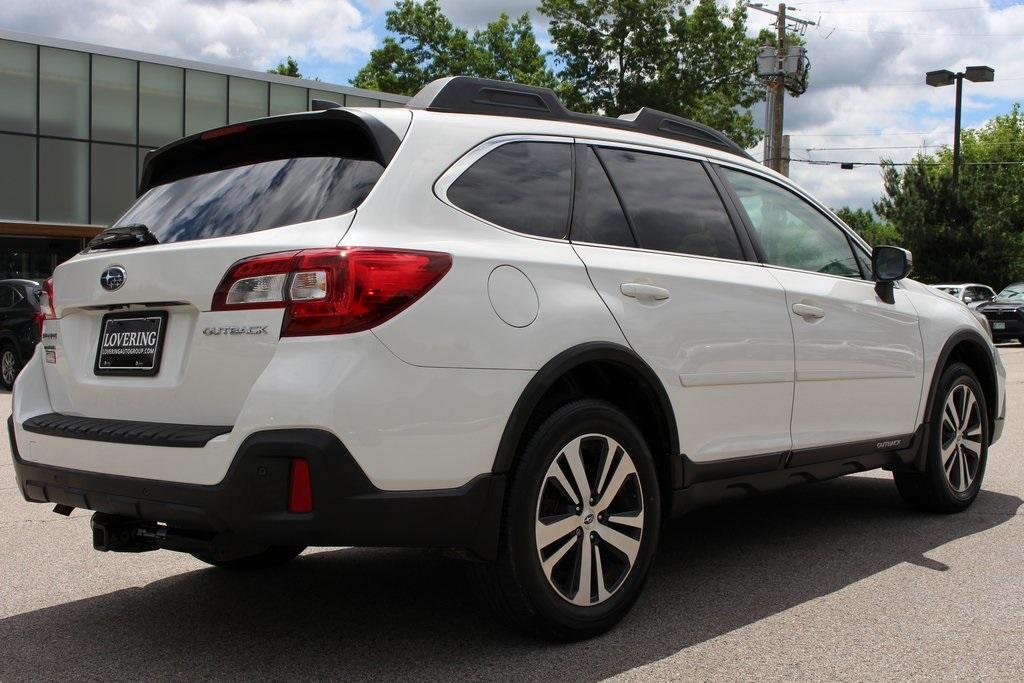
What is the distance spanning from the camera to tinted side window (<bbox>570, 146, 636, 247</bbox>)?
12.9ft

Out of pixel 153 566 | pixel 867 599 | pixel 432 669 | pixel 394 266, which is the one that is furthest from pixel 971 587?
pixel 153 566

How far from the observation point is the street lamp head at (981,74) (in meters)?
37.2

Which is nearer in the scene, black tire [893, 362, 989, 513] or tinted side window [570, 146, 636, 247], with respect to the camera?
tinted side window [570, 146, 636, 247]

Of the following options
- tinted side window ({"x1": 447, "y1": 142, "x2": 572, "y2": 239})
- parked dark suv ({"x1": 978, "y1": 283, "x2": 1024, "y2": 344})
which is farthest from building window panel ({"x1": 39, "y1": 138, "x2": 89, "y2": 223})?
tinted side window ({"x1": 447, "y1": 142, "x2": 572, "y2": 239})

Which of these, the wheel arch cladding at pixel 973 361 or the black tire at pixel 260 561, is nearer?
the black tire at pixel 260 561

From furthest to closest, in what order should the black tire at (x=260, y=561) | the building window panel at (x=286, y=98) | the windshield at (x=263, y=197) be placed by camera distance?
the building window panel at (x=286, y=98)
the black tire at (x=260, y=561)
the windshield at (x=263, y=197)

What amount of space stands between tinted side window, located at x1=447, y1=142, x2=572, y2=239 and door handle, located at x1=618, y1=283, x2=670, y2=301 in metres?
0.30

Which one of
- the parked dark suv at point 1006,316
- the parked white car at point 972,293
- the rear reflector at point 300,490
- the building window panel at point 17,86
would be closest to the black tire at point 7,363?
the rear reflector at point 300,490

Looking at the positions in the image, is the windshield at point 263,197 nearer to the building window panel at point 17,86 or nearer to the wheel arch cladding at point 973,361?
the wheel arch cladding at point 973,361

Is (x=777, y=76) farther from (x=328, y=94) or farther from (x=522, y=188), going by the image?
(x=522, y=188)

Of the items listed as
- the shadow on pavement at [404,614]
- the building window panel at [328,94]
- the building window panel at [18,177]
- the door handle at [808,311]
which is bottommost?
the shadow on pavement at [404,614]

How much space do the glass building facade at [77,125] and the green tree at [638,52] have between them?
1220cm

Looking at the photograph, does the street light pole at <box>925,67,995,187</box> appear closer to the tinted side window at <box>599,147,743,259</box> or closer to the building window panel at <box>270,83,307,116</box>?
the building window panel at <box>270,83,307,116</box>

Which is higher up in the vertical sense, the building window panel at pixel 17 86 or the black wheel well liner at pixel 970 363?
the building window panel at pixel 17 86
